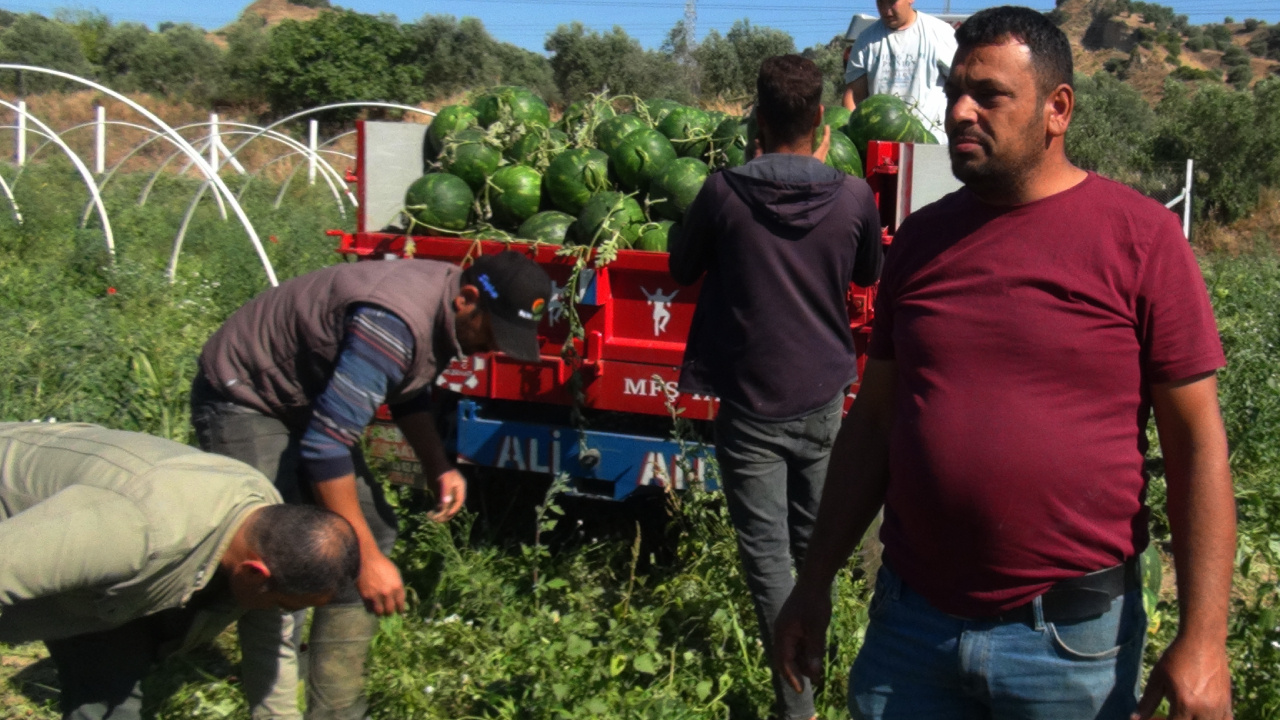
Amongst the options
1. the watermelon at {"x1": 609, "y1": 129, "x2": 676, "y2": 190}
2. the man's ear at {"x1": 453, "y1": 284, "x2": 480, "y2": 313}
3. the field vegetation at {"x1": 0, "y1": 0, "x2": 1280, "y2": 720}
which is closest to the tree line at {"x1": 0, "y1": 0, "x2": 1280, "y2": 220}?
the field vegetation at {"x1": 0, "y1": 0, "x2": 1280, "y2": 720}

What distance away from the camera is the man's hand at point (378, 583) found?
9.96 ft

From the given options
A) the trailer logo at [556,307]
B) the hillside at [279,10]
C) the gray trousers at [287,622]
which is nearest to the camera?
the gray trousers at [287,622]

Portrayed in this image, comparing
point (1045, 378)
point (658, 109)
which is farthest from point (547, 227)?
point (1045, 378)

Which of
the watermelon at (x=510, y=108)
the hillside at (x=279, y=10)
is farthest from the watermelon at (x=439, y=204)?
the hillside at (x=279, y=10)

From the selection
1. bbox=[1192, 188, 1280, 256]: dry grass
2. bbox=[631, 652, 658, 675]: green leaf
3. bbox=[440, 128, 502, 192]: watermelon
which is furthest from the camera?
bbox=[1192, 188, 1280, 256]: dry grass

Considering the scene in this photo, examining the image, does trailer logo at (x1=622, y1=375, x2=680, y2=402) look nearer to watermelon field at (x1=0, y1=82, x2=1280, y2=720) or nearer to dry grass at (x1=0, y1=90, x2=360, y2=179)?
watermelon field at (x1=0, y1=82, x2=1280, y2=720)

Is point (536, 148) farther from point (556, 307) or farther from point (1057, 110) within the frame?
point (1057, 110)

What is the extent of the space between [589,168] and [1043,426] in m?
3.46

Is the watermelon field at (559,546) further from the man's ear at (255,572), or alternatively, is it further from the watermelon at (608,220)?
the man's ear at (255,572)

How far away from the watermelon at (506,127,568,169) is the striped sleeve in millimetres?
2657

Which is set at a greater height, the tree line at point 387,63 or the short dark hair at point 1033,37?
the tree line at point 387,63

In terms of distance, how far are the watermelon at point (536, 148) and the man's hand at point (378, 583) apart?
2.81 metres

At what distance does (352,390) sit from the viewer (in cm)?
287

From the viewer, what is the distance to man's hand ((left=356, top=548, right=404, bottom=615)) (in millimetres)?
3037
